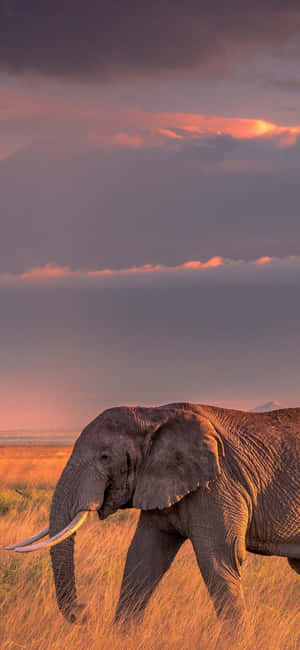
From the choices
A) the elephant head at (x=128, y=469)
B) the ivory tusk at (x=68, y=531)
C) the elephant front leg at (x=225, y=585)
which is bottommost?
the elephant front leg at (x=225, y=585)

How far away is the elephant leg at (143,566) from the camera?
10.2 meters

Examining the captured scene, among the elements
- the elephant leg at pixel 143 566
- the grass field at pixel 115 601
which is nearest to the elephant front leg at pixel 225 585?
the grass field at pixel 115 601

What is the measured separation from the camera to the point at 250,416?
10352mm

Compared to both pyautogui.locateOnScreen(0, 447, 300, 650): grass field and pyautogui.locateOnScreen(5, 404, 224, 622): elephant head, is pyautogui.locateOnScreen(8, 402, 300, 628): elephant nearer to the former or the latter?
pyautogui.locateOnScreen(5, 404, 224, 622): elephant head

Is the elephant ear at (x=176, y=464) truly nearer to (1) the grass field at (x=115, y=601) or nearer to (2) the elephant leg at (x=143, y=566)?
(2) the elephant leg at (x=143, y=566)

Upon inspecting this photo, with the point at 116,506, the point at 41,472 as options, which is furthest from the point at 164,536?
the point at 41,472

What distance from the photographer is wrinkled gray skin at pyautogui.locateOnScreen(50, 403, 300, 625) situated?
9453 mm

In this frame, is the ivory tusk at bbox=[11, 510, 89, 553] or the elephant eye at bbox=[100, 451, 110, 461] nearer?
the ivory tusk at bbox=[11, 510, 89, 553]

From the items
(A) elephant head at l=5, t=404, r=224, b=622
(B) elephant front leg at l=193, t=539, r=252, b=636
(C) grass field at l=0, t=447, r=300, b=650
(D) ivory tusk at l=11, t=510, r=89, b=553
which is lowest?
(C) grass field at l=0, t=447, r=300, b=650

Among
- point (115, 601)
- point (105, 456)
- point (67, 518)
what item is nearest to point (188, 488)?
point (105, 456)

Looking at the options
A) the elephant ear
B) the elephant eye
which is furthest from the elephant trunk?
the elephant ear

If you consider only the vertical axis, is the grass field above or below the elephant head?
below

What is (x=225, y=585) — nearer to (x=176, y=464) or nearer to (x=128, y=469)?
(x=176, y=464)

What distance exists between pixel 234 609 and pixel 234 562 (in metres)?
0.46
